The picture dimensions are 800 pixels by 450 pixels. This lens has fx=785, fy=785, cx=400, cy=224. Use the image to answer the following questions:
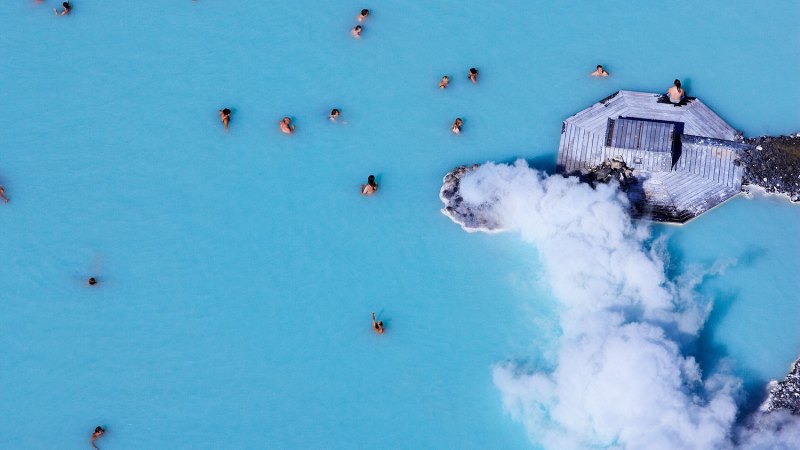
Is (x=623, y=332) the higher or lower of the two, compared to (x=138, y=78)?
lower

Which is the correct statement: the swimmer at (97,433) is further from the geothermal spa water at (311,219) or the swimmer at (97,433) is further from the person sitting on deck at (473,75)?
the person sitting on deck at (473,75)

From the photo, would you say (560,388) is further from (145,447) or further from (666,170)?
(145,447)

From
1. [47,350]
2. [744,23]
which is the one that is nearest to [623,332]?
[744,23]

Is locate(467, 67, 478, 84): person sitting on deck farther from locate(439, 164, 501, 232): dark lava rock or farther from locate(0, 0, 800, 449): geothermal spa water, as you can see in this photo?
locate(439, 164, 501, 232): dark lava rock

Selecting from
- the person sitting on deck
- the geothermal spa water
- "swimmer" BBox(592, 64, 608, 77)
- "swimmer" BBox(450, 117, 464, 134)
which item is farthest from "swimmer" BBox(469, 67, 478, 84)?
"swimmer" BBox(592, 64, 608, 77)

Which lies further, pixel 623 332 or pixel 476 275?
pixel 476 275
